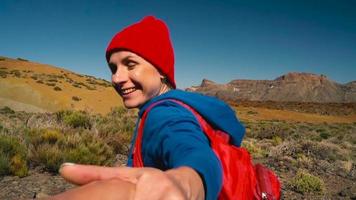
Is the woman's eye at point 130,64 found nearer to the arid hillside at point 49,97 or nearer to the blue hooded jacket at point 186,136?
the blue hooded jacket at point 186,136

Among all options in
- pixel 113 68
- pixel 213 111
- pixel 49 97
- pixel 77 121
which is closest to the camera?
pixel 213 111

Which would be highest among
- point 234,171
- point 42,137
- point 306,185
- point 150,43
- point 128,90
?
point 150,43

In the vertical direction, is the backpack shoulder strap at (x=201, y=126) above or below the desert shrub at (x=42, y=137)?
above

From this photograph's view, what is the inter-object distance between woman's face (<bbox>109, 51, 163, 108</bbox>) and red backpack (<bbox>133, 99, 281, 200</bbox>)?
53cm

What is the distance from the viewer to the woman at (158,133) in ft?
2.38

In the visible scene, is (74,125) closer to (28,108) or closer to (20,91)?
(28,108)

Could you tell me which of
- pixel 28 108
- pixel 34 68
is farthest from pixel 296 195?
pixel 34 68

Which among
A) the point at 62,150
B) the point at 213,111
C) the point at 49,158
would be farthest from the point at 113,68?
the point at 62,150

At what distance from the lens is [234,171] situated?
1.33m

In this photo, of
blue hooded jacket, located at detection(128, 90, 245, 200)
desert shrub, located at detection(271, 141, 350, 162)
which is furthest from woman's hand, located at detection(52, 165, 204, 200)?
desert shrub, located at detection(271, 141, 350, 162)

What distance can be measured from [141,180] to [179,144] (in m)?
0.38

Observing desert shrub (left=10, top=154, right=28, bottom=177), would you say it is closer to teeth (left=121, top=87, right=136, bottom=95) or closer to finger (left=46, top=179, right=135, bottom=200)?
teeth (left=121, top=87, right=136, bottom=95)

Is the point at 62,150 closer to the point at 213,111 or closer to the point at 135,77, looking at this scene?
the point at 135,77

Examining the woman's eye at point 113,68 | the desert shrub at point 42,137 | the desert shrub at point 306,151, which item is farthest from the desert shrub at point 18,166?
the desert shrub at point 306,151
